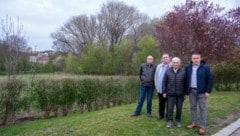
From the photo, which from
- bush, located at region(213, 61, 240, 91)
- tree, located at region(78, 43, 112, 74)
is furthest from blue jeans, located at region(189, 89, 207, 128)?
tree, located at region(78, 43, 112, 74)

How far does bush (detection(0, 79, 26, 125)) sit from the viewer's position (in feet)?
39.3

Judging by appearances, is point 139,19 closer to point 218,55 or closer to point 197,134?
point 218,55

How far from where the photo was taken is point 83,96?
1480cm

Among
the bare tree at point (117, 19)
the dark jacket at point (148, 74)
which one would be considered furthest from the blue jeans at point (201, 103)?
the bare tree at point (117, 19)

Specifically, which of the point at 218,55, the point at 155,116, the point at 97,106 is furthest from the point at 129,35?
the point at 155,116

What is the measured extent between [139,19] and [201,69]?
5642cm

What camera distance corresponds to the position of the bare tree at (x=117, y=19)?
62938 mm

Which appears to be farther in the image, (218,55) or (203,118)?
(218,55)

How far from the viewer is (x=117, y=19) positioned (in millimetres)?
63156

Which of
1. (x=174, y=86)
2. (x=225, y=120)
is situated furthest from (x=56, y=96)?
(x=225, y=120)

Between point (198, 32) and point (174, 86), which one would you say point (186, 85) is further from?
point (198, 32)

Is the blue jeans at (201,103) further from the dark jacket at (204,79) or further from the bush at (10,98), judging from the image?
the bush at (10,98)

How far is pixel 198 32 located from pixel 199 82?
10555 mm

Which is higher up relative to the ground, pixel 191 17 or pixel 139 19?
pixel 139 19
